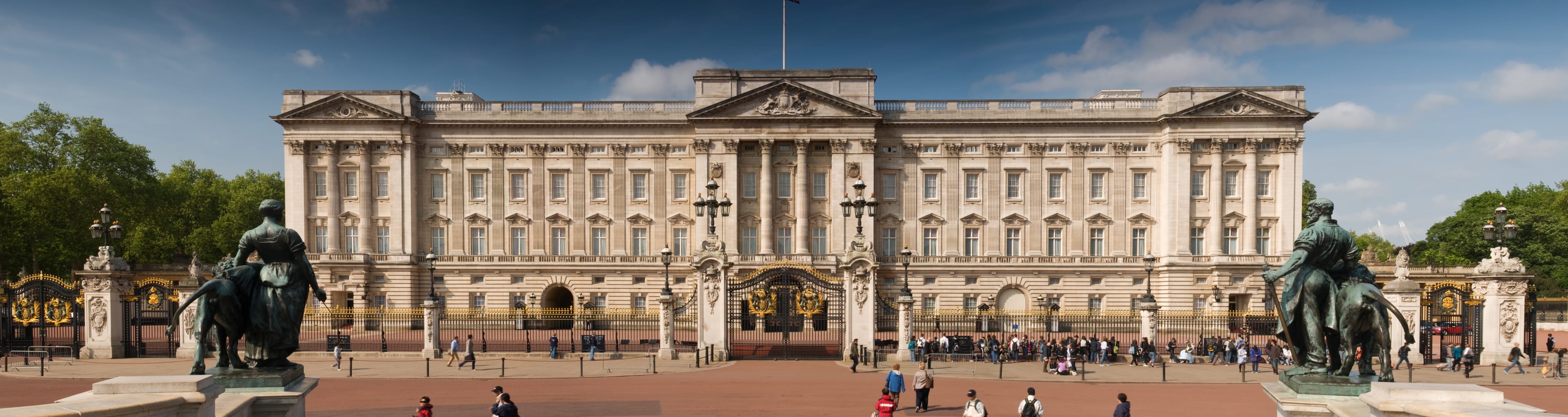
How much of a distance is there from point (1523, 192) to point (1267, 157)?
44.5 metres

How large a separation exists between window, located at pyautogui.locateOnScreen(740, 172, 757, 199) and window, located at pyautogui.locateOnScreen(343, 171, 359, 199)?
22378 mm

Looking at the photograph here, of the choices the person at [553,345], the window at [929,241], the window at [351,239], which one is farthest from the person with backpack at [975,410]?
the window at [351,239]

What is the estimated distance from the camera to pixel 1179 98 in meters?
47.5

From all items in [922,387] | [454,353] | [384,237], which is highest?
[384,237]

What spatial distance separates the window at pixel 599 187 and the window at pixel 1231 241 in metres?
36.0

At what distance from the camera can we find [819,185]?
49844mm

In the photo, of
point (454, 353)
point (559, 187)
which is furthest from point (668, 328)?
point (559, 187)

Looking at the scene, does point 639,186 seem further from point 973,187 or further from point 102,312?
point 102,312

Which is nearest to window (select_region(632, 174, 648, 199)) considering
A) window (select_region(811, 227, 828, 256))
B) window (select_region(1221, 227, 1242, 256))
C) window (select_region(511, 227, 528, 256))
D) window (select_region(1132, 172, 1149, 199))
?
window (select_region(511, 227, 528, 256))

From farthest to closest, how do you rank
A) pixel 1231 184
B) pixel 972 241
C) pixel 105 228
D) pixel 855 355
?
pixel 972 241
pixel 1231 184
pixel 105 228
pixel 855 355

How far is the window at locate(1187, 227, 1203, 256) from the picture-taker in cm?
4859

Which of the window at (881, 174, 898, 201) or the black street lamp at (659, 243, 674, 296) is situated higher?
the window at (881, 174, 898, 201)

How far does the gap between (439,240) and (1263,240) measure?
4811cm

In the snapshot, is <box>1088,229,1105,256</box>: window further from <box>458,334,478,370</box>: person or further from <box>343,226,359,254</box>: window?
<box>343,226,359,254</box>: window
